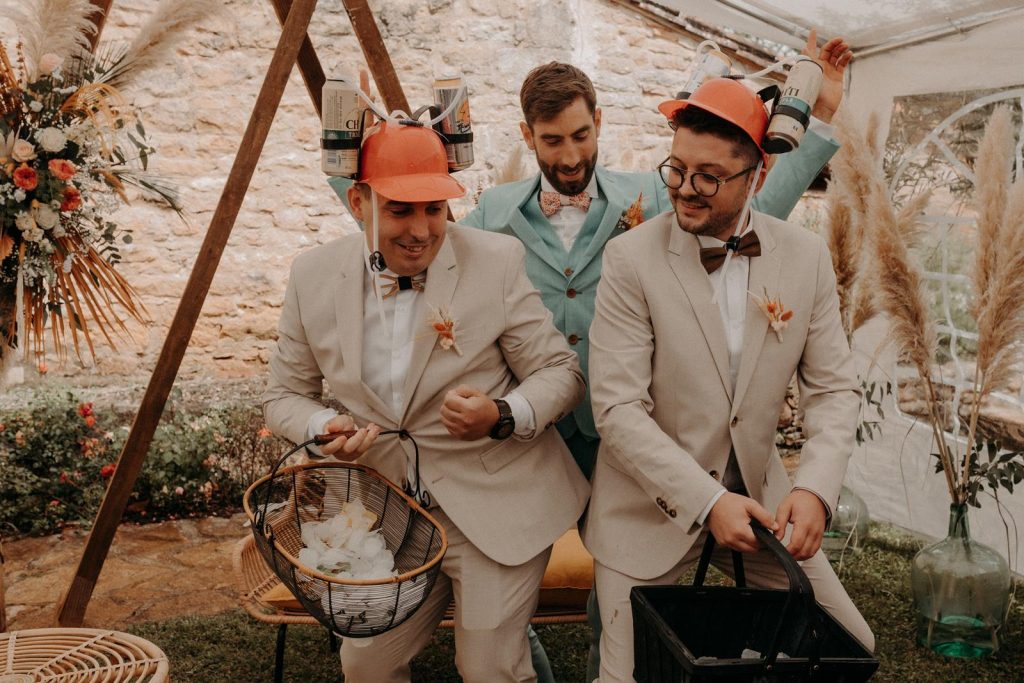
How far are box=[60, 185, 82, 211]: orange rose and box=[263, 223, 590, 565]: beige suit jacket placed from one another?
0.84 m

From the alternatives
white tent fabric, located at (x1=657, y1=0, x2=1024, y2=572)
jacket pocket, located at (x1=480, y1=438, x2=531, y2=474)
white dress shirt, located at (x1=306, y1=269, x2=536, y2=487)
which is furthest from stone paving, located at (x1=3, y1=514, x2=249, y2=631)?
white tent fabric, located at (x1=657, y1=0, x2=1024, y2=572)

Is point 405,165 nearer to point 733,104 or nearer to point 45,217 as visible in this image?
→ point 733,104

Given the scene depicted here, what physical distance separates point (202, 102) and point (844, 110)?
5110 mm

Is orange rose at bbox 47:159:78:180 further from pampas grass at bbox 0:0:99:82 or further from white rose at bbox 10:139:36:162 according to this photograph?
pampas grass at bbox 0:0:99:82

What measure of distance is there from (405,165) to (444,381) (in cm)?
68

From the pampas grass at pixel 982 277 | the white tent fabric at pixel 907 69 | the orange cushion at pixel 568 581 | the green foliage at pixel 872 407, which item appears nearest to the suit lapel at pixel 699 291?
the orange cushion at pixel 568 581

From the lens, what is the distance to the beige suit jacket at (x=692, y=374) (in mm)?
2680

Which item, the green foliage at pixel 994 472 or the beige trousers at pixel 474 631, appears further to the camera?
the green foliage at pixel 994 472

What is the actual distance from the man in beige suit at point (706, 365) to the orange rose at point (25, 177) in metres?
1.93

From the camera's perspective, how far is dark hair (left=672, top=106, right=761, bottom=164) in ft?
8.52

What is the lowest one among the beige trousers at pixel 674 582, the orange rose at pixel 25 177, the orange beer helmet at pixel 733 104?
the beige trousers at pixel 674 582

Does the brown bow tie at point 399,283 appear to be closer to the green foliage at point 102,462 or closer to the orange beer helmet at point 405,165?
the orange beer helmet at point 405,165

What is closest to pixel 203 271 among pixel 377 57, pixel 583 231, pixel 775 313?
pixel 377 57

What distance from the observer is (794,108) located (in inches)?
99.4
